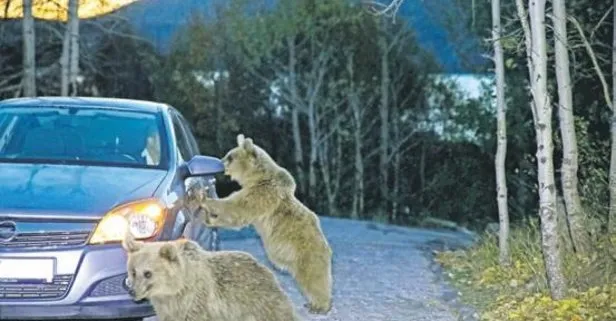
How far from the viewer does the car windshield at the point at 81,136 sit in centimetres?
918

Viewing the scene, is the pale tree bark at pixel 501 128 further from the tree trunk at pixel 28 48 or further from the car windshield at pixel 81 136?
the tree trunk at pixel 28 48

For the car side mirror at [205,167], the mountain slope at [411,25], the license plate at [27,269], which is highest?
the mountain slope at [411,25]

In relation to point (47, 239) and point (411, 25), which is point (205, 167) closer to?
point (47, 239)

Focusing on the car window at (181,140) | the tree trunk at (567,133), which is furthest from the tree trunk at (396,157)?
the car window at (181,140)

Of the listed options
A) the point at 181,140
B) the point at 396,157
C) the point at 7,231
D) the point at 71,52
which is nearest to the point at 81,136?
the point at 181,140

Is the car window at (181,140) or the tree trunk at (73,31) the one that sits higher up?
the tree trunk at (73,31)

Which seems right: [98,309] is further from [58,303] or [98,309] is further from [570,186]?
[570,186]

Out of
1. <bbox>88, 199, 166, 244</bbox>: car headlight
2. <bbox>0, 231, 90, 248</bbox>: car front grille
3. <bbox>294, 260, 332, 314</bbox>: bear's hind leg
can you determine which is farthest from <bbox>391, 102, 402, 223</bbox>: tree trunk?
<bbox>0, 231, 90, 248</bbox>: car front grille

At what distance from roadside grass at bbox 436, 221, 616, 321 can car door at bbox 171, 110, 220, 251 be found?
7.48 feet

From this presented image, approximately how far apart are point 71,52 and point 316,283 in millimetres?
16461

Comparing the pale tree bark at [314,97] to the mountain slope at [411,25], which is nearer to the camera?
the mountain slope at [411,25]

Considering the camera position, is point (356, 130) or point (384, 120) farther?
point (356, 130)

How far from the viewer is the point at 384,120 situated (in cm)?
3850

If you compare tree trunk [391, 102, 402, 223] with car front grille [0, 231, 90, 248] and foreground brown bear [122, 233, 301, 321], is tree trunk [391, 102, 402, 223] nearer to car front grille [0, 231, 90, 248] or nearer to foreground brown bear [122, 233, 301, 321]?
car front grille [0, 231, 90, 248]
